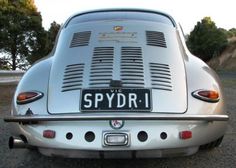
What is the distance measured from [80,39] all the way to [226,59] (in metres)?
47.6

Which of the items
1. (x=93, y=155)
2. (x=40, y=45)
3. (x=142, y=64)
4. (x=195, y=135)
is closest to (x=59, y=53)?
(x=142, y=64)

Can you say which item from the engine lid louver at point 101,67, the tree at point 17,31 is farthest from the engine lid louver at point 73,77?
the tree at point 17,31

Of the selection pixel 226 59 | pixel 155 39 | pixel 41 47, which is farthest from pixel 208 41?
pixel 155 39

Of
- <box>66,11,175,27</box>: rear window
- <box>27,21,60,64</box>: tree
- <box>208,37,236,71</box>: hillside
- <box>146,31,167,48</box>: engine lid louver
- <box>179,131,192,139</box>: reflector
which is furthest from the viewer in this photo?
<box>208,37,236,71</box>: hillside

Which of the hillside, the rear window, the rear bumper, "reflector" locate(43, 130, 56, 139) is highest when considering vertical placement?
the hillside

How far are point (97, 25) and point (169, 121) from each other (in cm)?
160

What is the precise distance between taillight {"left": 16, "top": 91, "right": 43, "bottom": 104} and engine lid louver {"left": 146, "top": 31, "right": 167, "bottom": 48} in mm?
1237

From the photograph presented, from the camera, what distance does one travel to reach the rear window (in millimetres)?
5172

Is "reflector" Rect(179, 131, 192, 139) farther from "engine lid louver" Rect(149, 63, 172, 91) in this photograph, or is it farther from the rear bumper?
"engine lid louver" Rect(149, 63, 172, 91)

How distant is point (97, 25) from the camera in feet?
16.4

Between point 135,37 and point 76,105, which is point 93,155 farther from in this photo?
point 135,37

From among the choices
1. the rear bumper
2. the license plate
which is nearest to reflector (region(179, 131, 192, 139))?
the rear bumper

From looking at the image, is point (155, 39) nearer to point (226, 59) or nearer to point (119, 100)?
point (119, 100)

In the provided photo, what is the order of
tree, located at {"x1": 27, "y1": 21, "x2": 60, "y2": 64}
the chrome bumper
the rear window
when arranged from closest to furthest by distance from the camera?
the chrome bumper
the rear window
tree, located at {"x1": 27, "y1": 21, "x2": 60, "y2": 64}
